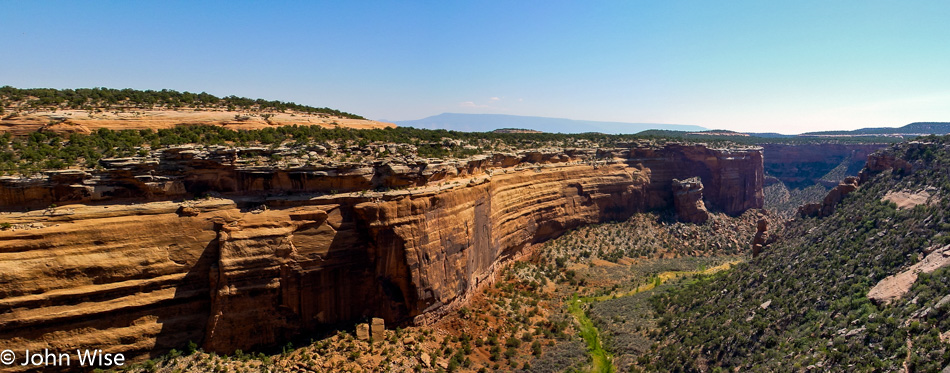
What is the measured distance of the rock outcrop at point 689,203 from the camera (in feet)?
183

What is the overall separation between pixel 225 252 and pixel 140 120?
45.5 ft

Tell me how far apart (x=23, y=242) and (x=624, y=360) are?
2960 centimetres

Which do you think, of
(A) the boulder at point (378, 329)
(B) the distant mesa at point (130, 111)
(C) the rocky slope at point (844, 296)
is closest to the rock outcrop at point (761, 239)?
(C) the rocky slope at point (844, 296)

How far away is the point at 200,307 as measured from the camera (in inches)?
830

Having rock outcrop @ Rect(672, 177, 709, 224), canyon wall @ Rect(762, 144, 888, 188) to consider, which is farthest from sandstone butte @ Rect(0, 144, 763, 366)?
canyon wall @ Rect(762, 144, 888, 188)

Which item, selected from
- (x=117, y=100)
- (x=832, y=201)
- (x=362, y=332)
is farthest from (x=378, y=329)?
(x=832, y=201)

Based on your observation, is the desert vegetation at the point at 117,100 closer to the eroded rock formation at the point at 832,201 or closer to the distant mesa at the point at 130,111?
the distant mesa at the point at 130,111

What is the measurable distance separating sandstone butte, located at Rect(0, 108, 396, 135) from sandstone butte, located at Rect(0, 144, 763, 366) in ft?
25.4

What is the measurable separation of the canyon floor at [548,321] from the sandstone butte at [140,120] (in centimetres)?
1508

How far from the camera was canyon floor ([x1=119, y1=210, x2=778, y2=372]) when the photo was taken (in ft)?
74.5

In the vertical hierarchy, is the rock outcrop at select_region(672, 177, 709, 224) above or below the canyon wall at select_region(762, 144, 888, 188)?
below

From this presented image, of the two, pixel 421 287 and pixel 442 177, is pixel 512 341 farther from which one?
pixel 442 177

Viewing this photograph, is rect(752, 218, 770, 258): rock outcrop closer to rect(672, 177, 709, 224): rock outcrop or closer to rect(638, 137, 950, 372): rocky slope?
rect(638, 137, 950, 372): rocky slope

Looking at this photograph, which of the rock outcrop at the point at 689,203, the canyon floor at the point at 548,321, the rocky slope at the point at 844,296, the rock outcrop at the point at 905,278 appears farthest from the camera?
the rock outcrop at the point at 689,203
